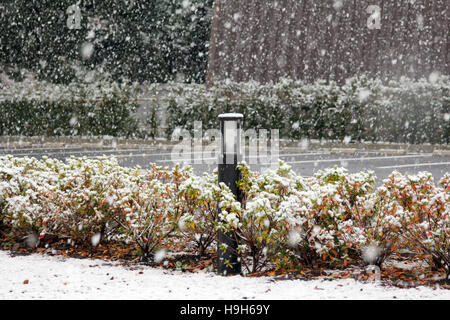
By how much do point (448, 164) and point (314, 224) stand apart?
9.80m

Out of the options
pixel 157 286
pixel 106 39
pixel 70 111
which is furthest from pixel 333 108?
pixel 106 39

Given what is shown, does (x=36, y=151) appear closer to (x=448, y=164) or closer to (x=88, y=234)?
(x=448, y=164)

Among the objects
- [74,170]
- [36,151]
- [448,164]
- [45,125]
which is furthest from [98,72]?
[74,170]

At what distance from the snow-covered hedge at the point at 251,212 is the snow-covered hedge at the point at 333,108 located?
1284cm

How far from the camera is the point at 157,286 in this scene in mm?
5078

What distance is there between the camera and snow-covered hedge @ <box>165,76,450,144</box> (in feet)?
60.1

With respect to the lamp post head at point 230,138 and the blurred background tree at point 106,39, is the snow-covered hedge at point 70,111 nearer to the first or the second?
the blurred background tree at point 106,39

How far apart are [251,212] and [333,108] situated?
1449cm

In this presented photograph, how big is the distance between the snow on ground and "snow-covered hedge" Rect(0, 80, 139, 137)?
1641 cm

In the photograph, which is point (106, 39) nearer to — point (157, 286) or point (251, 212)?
point (251, 212)

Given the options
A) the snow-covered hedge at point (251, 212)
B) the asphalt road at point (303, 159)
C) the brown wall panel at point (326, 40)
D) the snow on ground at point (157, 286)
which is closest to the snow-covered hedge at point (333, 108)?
the asphalt road at point (303, 159)

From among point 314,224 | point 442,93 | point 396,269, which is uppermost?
point 442,93

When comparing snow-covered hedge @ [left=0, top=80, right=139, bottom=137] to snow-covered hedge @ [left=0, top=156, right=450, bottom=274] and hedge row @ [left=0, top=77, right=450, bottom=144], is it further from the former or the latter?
snow-covered hedge @ [left=0, top=156, right=450, bottom=274]

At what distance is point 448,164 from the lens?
1434cm
